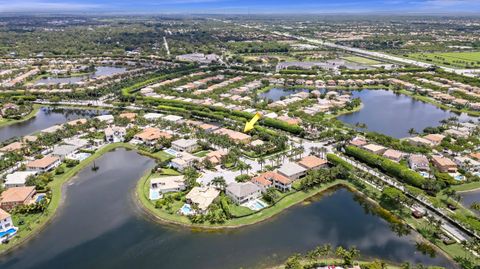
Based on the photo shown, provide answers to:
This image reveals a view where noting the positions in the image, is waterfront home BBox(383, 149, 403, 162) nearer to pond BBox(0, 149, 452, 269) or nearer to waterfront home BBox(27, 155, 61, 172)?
pond BBox(0, 149, 452, 269)

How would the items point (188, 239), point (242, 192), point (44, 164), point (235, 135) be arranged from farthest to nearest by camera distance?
point (235, 135) → point (44, 164) → point (242, 192) → point (188, 239)

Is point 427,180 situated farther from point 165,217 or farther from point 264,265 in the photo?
point 165,217

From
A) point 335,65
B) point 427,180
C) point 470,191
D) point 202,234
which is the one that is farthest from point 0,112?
point 335,65

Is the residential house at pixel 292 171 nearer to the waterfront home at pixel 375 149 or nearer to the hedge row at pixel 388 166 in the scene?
the hedge row at pixel 388 166

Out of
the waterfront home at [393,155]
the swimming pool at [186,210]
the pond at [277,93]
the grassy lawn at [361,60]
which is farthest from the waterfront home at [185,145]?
the grassy lawn at [361,60]

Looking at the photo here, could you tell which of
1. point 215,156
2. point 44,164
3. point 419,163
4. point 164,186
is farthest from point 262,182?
point 44,164

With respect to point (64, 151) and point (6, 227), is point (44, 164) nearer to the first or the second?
point (64, 151)
